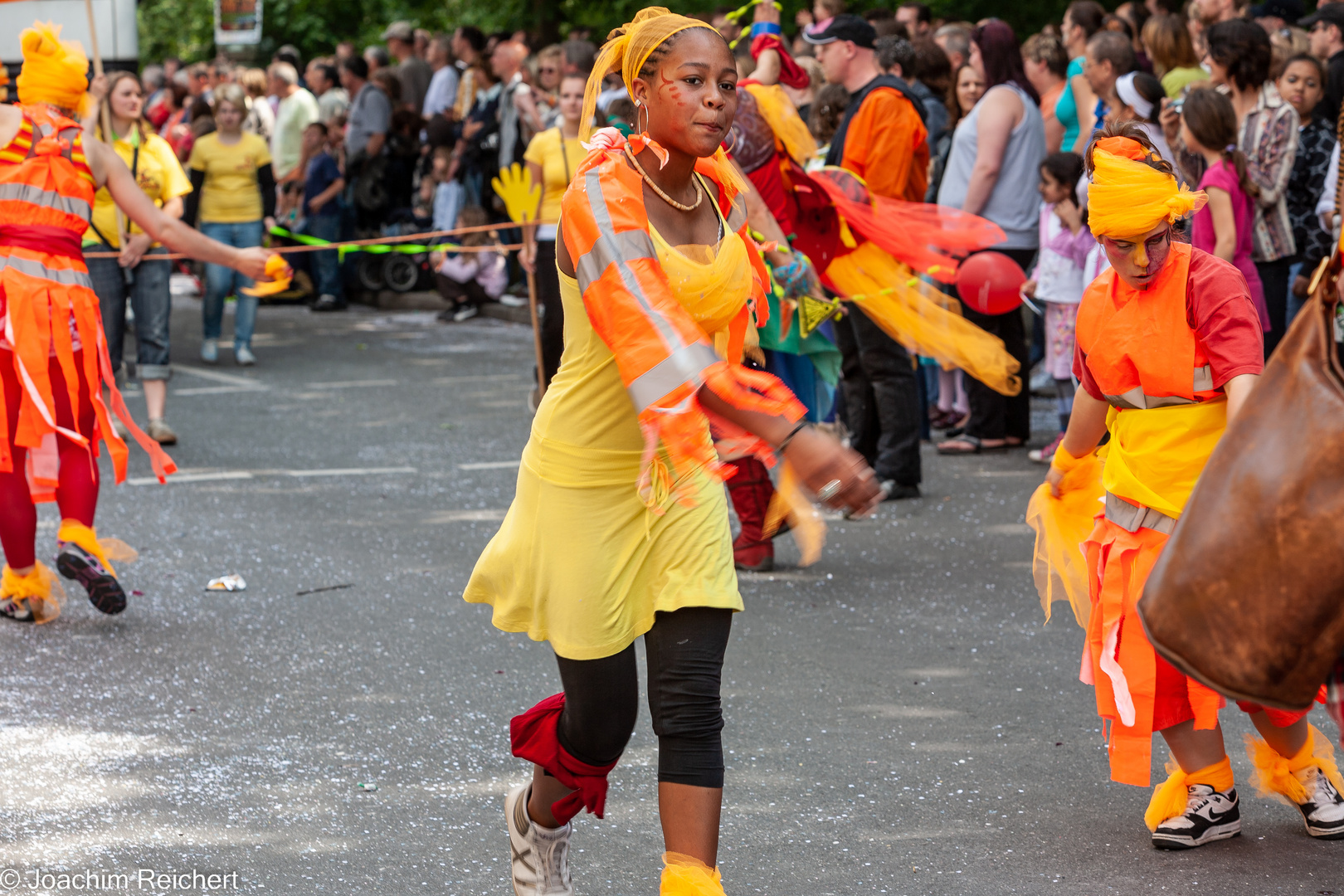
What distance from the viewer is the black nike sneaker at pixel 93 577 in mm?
5520

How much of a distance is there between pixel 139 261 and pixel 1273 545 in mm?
8573

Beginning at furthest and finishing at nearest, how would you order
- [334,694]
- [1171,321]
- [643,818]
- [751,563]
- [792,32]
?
1. [792,32]
2. [751,563]
3. [334,694]
4. [643,818]
5. [1171,321]

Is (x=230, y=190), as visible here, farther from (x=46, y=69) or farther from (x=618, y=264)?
(x=618, y=264)

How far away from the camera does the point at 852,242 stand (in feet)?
22.1

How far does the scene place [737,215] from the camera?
330 centimetres

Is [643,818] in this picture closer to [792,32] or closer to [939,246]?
[939,246]

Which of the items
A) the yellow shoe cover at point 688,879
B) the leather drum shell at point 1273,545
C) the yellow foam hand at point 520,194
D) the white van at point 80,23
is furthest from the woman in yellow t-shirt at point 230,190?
the leather drum shell at point 1273,545

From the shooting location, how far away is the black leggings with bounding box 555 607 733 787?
301cm

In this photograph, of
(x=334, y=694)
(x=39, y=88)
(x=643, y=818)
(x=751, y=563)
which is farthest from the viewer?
(x=751, y=563)

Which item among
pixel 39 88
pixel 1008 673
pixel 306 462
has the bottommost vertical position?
pixel 306 462

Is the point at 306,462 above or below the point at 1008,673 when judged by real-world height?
below

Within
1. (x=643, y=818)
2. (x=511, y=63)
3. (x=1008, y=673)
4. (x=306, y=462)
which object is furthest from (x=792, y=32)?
(x=643, y=818)

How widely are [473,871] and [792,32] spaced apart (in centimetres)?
1682

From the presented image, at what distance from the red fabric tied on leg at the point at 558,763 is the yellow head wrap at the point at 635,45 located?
1231 mm
